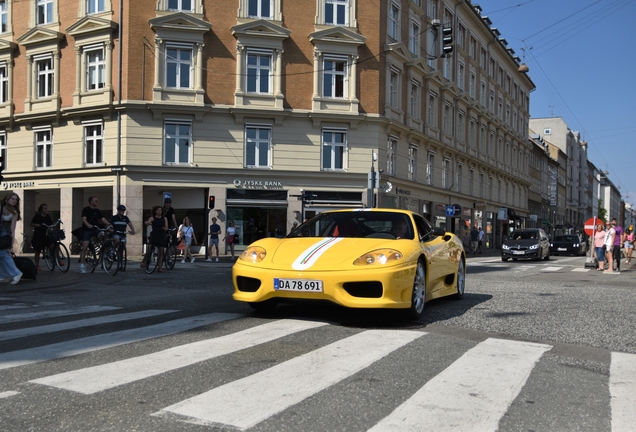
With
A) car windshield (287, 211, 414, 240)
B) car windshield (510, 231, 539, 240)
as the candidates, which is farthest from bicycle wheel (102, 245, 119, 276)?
car windshield (510, 231, 539, 240)

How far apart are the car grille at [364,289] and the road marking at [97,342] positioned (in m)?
1.46

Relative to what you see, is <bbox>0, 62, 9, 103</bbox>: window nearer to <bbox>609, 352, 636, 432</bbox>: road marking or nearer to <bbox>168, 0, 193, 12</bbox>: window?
<bbox>168, 0, 193, 12</bbox>: window

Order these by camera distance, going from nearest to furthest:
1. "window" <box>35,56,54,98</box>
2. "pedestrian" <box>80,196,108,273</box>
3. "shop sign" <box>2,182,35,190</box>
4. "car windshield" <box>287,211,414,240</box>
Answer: "car windshield" <box>287,211,414,240</box>, "pedestrian" <box>80,196,108,273</box>, "window" <box>35,56,54,98</box>, "shop sign" <box>2,182,35,190</box>

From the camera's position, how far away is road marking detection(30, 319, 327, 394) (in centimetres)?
401

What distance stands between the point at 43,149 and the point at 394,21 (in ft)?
61.0

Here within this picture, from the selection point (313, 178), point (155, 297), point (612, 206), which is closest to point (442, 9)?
point (313, 178)

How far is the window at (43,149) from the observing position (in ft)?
97.1

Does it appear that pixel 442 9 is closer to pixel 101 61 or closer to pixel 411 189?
pixel 411 189

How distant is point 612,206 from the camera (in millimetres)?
169625

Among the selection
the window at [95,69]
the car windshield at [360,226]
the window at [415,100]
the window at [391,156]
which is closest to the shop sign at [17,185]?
the window at [95,69]

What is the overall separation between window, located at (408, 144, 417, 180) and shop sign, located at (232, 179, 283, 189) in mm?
8732

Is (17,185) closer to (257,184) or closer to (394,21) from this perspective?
(257,184)

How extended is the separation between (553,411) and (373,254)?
3238 millimetres

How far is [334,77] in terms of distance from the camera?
2906 centimetres
